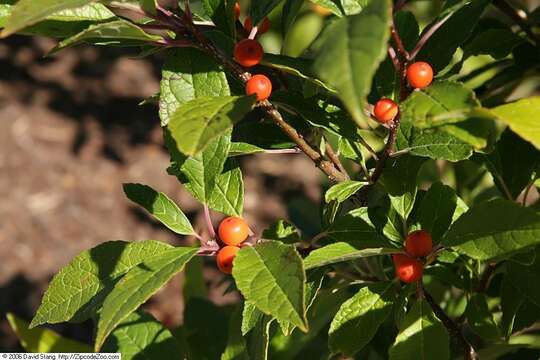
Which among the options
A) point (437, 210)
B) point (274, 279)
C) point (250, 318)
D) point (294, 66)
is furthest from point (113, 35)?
point (437, 210)

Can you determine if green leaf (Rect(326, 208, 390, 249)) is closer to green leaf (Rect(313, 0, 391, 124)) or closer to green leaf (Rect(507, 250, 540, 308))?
green leaf (Rect(507, 250, 540, 308))

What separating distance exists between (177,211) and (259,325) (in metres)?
0.21

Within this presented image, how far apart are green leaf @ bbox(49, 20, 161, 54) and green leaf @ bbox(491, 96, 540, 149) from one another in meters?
0.43

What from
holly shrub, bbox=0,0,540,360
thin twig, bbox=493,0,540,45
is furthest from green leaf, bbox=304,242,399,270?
thin twig, bbox=493,0,540,45

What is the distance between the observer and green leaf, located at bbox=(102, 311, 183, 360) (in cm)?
144

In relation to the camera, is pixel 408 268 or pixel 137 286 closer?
pixel 137 286

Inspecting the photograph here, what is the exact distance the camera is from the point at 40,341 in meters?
1.76

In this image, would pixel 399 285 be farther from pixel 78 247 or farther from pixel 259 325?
pixel 78 247

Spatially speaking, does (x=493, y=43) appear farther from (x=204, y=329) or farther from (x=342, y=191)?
(x=204, y=329)

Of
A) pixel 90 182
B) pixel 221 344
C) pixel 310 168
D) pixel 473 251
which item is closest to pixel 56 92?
pixel 90 182

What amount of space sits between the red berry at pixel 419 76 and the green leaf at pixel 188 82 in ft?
0.82

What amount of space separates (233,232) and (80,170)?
10.6 ft

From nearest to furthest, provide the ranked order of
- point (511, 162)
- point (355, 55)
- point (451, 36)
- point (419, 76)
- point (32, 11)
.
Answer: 1. point (355, 55)
2. point (32, 11)
3. point (419, 76)
4. point (451, 36)
5. point (511, 162)

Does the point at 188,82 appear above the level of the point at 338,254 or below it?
above
